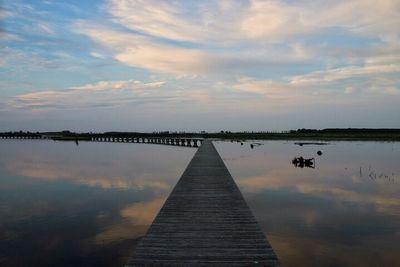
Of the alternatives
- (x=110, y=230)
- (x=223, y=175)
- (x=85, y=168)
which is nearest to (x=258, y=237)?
(x=110, y=230)

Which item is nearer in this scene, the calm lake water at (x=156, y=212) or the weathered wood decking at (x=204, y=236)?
the weathered wood decking at (x=204, y=236)

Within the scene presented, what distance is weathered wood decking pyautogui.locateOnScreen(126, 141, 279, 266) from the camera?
6178 mm

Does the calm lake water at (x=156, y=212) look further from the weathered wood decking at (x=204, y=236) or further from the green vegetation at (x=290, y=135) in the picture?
the green vegetation at (x=290, y=135)

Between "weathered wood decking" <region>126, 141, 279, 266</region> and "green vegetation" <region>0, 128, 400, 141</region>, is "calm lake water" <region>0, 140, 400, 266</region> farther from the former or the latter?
"green vegetation" <region>0, 128, 400, 141</region>

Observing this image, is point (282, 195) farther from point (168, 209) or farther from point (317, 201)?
A: point (168, 209)

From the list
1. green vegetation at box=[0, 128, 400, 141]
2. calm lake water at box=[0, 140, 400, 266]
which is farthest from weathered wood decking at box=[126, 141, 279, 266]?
green vegetation at box=[0, 128, 400, 141]

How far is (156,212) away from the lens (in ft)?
47.6

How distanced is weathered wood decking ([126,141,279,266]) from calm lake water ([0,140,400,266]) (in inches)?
63.6

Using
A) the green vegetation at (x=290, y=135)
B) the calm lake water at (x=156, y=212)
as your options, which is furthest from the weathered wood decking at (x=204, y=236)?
the green vegetation at (x=290, y=135)

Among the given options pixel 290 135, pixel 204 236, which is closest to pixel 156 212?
pixel 204 236

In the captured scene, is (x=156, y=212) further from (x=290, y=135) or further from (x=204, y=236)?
(x=290, y=135)

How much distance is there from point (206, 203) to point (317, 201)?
7.66 meters

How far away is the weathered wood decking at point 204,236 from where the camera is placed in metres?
6.18

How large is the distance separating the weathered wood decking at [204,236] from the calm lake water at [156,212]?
161cm
